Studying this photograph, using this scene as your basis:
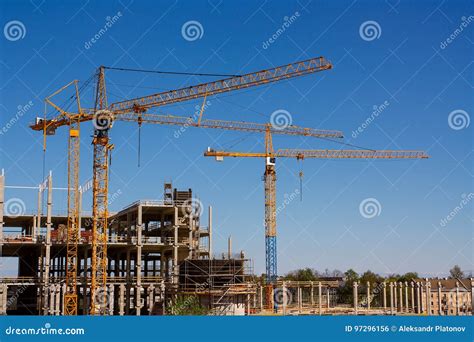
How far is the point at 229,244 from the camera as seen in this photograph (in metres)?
81.9

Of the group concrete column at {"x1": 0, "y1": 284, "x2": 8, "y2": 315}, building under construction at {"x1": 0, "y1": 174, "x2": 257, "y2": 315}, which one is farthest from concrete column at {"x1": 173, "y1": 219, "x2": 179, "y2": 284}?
concrete column at {"x1": 0, "y1": 284, "x2": 8, "y2": 315}

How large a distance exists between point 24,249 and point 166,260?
16.2 meters

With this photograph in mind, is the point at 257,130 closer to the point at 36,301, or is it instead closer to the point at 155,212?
the point at 155,212

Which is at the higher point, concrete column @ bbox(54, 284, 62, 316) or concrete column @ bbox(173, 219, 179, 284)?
concrete column @ bbox(173, 219, 179, 284)

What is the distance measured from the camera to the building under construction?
5981cm

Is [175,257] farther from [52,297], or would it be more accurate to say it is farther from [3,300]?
[3,300]

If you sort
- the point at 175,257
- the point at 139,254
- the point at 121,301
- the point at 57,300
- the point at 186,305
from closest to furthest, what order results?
the point at 186,305, the point at 57,300, the point at 121,301, the point at 139,254, the point at 175,257

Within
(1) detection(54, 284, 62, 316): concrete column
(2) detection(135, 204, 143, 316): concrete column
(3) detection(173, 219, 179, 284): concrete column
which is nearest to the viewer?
(1) detection(54, 284, 62, 316): concrete column

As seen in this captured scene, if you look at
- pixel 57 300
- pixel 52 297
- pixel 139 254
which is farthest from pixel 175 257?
pixel 52 297

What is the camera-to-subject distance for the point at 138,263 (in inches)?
2638

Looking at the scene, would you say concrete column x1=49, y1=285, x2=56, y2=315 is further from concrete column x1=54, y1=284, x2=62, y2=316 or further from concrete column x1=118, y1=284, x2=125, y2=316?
concrete column x1=118, y1=284, x2=125, y2=316

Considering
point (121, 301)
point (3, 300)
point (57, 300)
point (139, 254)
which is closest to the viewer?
point (3, 300)

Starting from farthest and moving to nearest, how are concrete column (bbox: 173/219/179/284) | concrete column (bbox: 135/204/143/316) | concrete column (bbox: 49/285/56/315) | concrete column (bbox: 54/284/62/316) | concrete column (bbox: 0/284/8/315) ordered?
concrete column (bbox: 135/204/143/316) → concrete column (bbox: 173/219/179/284) → concrete column (bbox: 54/284/62/316) → concrete column (bbox: 49/285/56/315) → concrete column (bbox: 0/284/8/315)

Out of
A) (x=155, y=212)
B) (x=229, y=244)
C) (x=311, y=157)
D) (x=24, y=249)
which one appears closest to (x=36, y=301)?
(x=24, y=249)
